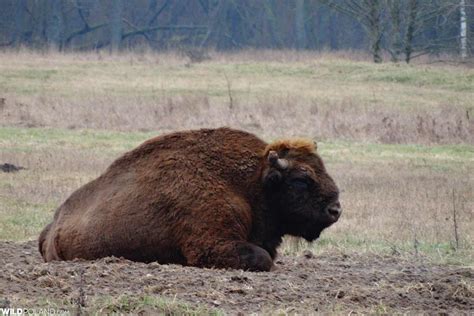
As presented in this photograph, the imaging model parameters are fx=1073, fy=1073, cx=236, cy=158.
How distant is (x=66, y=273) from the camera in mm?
7926

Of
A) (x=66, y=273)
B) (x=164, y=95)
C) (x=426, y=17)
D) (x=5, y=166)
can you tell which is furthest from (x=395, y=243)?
(x=426, y=17)

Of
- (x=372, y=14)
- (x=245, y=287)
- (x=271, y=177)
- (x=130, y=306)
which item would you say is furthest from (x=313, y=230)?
(x=372, y=14)

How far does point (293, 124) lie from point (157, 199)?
54.0ft

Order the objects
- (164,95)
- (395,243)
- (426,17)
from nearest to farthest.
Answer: (395,243)
(164,95)
(426,17)

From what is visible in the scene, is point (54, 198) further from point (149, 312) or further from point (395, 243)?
point (149, 312)

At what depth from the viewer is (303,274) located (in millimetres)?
8680

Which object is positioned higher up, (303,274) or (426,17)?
(426,17)

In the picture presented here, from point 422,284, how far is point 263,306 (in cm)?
146

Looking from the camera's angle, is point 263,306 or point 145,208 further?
point 145,208

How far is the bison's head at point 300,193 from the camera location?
941cm

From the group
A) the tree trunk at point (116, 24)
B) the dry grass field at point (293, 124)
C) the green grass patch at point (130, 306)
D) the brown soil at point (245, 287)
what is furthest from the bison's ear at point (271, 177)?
the tree trunk at point (116, 24)

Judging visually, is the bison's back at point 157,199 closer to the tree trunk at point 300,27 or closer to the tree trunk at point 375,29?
the tree trunk at point 375,29

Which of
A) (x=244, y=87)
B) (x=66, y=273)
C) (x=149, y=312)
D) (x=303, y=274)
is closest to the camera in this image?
(x=149, y=312)

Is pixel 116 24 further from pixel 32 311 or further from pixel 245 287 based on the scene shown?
pixel 32 311
